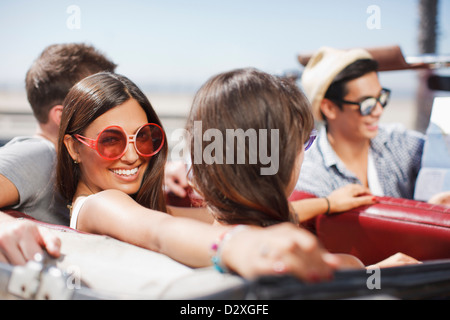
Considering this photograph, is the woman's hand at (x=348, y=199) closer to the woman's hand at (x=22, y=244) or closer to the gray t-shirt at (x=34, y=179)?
the gray t-shirt at (x=34, y=179)

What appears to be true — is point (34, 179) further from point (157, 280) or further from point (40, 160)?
point (157, 280)

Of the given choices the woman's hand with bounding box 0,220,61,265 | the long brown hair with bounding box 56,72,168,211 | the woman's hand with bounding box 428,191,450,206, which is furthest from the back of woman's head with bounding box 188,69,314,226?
the woman's hand with bounding box 428,191,450,206

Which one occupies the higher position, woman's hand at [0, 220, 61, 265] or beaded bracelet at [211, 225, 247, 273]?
beaded bracelet at [211, 225, 247, 273]

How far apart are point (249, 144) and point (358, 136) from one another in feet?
5.90

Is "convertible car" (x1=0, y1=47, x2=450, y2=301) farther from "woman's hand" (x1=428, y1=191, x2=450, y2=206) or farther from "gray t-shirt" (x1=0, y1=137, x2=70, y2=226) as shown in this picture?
"woman's hand" (x1=428, y1=191, x2=450, y2=206)

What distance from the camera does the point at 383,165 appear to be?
2652mm

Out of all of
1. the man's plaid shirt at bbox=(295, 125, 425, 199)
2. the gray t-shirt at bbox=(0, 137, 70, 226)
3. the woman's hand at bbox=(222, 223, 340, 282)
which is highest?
the woman's hand at bbox=(222, 223, 340, 282)

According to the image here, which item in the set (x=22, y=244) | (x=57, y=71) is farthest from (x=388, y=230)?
(x=57, y=71)

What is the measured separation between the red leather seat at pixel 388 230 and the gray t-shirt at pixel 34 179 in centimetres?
117

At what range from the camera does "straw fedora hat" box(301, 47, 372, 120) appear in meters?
2.62

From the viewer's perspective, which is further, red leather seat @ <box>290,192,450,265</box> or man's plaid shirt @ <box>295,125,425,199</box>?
man's plaid shirt @ <box>295,125,425,199</box>

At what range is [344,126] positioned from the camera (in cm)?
268

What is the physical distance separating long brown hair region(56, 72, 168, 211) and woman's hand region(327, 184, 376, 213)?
81cm

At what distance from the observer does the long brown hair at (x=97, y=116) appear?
1431mm
